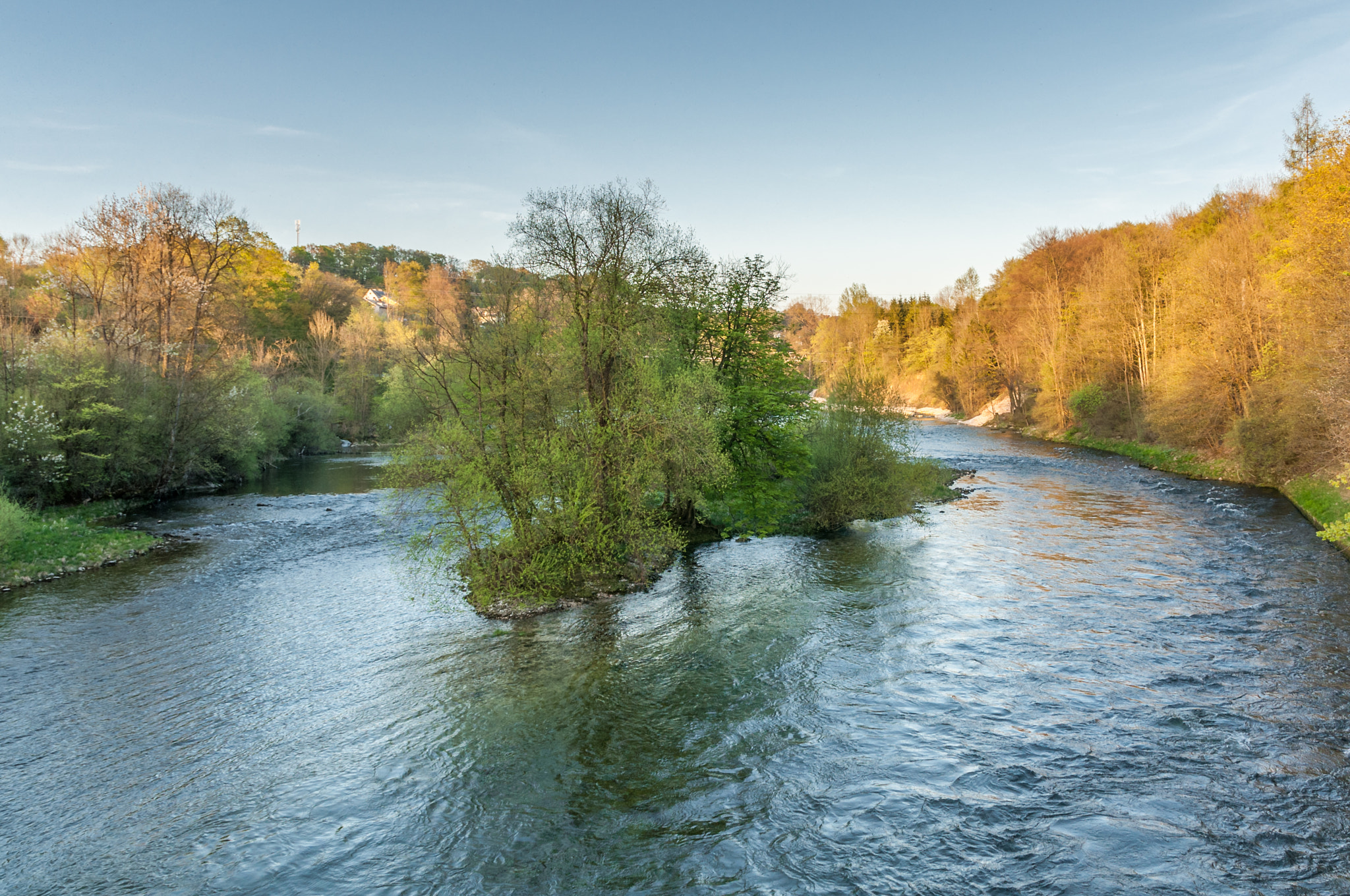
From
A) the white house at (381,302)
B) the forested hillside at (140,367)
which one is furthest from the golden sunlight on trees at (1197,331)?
the white house at (381,302)

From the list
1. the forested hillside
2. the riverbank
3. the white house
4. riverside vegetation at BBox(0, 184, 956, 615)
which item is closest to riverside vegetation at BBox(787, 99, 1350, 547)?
riverside vegetation at BBox(0, 184, 956, 615)

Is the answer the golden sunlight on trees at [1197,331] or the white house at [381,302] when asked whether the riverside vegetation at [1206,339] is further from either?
the white house at [381,302]

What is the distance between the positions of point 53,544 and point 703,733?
22793 millimetres

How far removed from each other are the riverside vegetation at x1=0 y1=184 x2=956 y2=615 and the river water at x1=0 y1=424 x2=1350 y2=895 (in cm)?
231

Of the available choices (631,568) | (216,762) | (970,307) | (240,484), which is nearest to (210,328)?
(240,484)

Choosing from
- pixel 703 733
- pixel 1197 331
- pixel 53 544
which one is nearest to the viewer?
pixel 703 733

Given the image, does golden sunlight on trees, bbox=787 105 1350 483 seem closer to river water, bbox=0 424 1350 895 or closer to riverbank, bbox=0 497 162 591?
river water, bbox=0 424 1350 895

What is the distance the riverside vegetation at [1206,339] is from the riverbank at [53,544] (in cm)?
2506

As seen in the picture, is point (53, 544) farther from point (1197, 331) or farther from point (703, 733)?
point (1197, 331)

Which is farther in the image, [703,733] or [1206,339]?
[1206,339]

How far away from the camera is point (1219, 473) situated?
33.8 meters

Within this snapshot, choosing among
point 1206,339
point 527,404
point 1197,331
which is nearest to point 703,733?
point 527,404

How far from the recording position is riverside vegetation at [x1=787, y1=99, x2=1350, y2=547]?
958 inches

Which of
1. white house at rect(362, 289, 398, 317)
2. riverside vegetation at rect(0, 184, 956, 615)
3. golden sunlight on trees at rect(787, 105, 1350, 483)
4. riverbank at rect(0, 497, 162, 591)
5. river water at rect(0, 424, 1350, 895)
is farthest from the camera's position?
white house at rect(362, 289, 398, 317)
